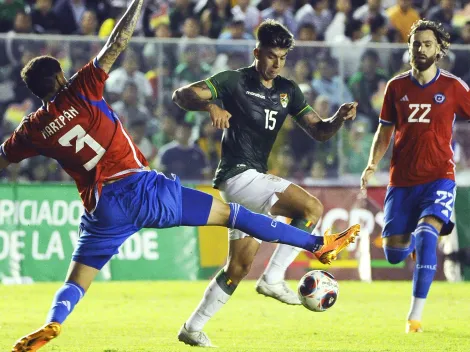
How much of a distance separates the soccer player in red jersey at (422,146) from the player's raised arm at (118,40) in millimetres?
3193

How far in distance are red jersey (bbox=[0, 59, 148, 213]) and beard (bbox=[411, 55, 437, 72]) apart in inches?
134

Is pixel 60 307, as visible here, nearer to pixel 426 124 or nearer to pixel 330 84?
pixel 426 124

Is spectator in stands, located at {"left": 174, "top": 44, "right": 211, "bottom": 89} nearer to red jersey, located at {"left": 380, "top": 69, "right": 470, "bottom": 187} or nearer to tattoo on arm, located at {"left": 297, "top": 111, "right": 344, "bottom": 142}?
red jersey, located at {"left": 380, "top": 69, "right": 470, "bottom": 187}

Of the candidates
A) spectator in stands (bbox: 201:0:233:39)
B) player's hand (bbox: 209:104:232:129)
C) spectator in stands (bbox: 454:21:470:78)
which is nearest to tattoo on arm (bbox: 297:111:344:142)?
player's hand (bbox: 209:104:232:129)

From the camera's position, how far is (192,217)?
27.4ft

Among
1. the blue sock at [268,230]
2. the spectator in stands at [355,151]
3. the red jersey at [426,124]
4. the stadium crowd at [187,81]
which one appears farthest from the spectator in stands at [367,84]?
the blue sock at [268,230]

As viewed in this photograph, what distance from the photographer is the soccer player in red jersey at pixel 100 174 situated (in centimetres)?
806

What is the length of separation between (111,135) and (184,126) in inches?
332

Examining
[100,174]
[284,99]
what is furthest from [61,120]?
[284,99]

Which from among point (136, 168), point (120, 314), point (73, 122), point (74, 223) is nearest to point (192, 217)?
point (136, 168)

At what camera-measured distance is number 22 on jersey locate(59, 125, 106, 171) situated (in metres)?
8.09

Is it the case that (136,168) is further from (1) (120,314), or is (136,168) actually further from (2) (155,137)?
(2) (155,137)

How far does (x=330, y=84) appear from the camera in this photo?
55.8 ft

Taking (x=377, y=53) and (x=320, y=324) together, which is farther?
(x=377, y=53)
